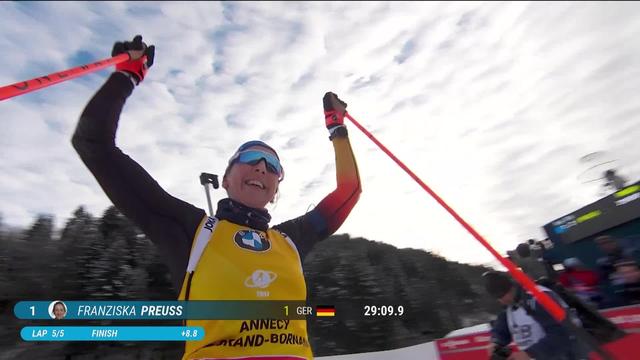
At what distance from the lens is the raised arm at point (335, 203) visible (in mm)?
2512

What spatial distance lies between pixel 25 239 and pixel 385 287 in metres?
10.7

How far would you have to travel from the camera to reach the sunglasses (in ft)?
7.99

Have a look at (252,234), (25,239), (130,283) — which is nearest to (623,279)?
(252,234)

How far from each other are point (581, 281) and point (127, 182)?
8.18m

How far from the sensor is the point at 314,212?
2664 millimetres

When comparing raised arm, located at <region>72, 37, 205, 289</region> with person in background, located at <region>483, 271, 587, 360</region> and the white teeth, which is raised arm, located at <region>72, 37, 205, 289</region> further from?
person in background, located at <region>483, 271, 587, 360</region>

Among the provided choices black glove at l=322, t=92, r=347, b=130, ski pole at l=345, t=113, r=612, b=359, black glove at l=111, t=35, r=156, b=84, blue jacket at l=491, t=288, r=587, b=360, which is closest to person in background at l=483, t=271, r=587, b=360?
blue jacket at l=491, t=288, r=587, b=360

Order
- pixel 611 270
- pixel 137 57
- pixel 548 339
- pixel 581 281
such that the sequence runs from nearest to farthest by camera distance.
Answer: pixel 137 57, pixel 548 339, pixel 611 270, pixel 581 281

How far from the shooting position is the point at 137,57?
7.36 feet

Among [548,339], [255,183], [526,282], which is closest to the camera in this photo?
[526,282]

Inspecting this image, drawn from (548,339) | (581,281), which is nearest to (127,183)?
(548,339)

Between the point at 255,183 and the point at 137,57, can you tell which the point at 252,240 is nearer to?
the point at 255,183

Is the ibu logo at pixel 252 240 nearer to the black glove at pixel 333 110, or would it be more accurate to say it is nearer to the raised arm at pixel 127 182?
the raised arm at pixel 127 182

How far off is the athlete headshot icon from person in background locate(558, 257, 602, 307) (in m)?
7.61
